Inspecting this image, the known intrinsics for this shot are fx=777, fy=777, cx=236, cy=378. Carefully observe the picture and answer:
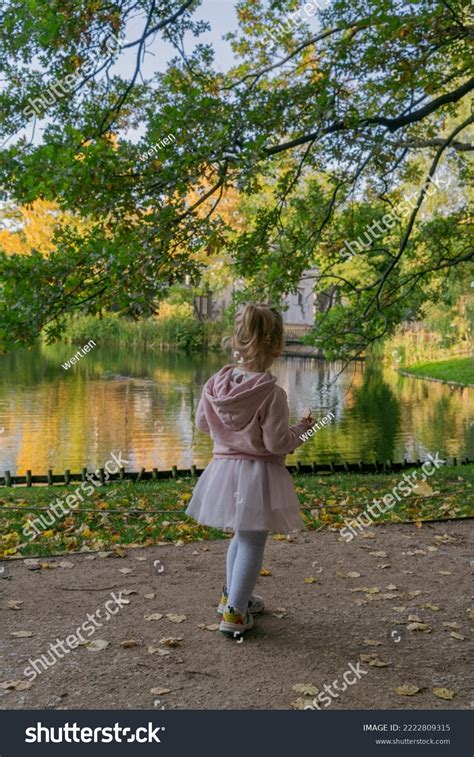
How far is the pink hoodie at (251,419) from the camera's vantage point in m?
3.93

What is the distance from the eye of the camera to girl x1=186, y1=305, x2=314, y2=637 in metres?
3.93

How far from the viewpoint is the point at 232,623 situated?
161 inches

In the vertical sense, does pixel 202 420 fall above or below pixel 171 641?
above

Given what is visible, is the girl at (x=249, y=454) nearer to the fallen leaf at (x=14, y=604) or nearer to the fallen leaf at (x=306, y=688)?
the fallen leaf at (x=306, y=688)

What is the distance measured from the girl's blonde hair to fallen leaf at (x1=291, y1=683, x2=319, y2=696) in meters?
1.53

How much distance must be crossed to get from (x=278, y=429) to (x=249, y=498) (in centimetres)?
38

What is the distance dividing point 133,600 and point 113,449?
9943mm

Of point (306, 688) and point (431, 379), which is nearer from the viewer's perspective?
point (306, 688)

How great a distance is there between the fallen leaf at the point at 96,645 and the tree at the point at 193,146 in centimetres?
343

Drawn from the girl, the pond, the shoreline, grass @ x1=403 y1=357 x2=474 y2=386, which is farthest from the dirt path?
grass @ x1=403 y1=357 x2=474 y2=386

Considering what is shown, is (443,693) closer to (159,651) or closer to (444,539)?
(159,651)

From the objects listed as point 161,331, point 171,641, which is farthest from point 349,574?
point 161,331

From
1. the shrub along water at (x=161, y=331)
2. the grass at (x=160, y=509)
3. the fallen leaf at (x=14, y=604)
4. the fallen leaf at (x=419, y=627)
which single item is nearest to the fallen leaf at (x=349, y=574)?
the fallen leaf at (x=419, y=627)

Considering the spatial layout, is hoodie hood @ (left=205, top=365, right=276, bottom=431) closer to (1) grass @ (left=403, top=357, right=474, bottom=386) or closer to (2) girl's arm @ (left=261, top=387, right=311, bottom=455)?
(2) girl's arm @ (left=261, top=387, right=311, bottom=455)
